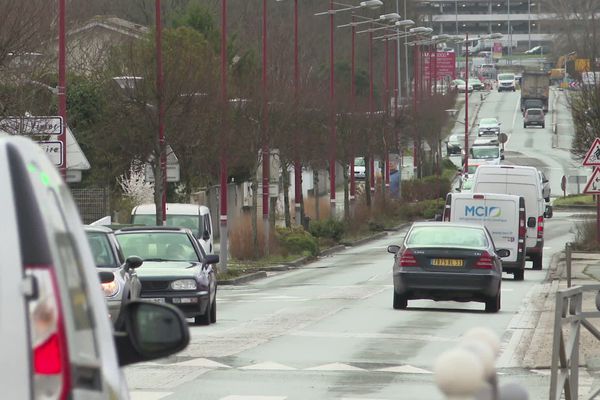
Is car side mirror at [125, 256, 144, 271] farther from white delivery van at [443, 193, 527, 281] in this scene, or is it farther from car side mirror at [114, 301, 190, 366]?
white delivery van at [443, 193, 527, 281]

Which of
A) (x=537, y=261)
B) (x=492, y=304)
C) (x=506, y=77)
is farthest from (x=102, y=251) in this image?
(x=506, y=77)

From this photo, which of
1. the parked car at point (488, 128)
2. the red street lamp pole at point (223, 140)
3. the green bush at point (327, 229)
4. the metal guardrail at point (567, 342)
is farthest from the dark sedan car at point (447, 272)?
the parked car at point (488, 128)

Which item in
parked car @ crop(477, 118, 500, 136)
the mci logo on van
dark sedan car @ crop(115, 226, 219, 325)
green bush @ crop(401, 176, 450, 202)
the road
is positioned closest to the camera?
the road

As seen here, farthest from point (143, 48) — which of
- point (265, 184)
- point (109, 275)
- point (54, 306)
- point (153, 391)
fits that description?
point (54, 306)

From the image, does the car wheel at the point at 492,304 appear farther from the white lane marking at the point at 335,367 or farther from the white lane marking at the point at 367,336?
the white lane marking at the point at 335,367

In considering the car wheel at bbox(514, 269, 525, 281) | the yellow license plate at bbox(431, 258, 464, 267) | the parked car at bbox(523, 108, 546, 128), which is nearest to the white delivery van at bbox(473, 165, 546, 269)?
the car wheel at bbox(514, 269, 525, 281)

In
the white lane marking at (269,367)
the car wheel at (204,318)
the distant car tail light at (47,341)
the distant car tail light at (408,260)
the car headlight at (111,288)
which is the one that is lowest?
the car wheel at (204,318)

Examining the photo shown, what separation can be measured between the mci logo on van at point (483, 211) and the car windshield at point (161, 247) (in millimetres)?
13483

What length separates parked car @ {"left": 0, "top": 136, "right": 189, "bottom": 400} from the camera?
160 inches

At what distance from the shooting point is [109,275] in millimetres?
19312

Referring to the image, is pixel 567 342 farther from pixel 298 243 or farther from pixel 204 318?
pixel 298 243

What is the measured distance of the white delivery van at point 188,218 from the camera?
123ft

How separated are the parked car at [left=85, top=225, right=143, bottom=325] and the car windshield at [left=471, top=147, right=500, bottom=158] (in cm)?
7875

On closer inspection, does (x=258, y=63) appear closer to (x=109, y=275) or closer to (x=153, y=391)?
(x=109, y=275)
